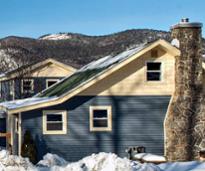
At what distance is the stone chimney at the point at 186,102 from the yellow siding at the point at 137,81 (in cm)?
36

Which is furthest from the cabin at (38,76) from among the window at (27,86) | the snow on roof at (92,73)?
the snow on roof at (92,73)

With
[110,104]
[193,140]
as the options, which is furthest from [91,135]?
[193,140]

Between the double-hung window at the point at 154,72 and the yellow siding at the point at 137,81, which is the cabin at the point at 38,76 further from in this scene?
the yellow siding at the point at 137,81

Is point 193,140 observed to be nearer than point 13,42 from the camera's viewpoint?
Yes

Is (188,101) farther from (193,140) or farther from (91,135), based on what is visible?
(91,135)

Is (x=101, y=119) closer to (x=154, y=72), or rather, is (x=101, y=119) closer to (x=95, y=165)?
(x=154, y=72)

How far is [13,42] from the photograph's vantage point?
615 feet

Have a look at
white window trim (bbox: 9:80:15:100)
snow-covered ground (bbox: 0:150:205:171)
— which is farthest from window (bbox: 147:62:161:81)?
white window trim (bbox: 9:80:15:100)

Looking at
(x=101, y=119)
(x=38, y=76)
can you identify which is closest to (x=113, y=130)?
(x=101, y=119)

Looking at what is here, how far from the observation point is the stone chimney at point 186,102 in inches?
872

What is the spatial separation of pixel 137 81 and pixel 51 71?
1867 cm

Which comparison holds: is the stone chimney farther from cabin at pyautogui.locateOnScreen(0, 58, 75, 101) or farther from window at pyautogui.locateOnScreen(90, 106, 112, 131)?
cabin at pyautogui.locateOnScreen(0, 58, 75, 101)

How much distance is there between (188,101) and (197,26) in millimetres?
3228

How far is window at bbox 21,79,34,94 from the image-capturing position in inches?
1596
